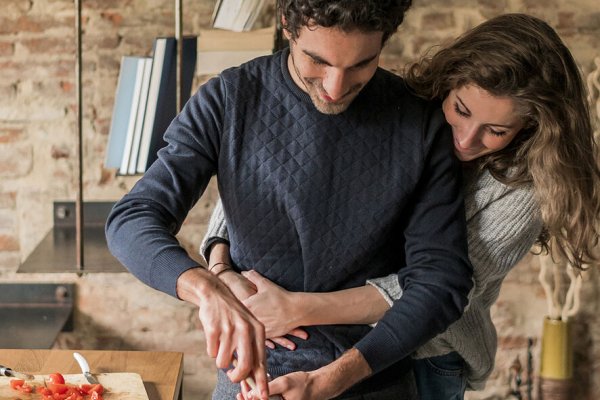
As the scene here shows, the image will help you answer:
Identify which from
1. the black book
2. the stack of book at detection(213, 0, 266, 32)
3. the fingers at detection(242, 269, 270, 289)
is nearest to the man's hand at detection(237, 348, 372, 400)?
the fingers at detection(242, 269, 270, 289)

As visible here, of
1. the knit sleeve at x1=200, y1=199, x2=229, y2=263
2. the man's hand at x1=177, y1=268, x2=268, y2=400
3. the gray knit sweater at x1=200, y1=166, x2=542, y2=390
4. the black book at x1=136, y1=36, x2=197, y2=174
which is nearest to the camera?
the man's hand at x1=177, y1=268, x2=268, y2=400

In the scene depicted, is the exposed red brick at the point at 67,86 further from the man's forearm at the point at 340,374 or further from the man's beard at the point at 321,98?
the man's forearm at the point at 340,374

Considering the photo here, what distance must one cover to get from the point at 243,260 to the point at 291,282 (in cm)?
11

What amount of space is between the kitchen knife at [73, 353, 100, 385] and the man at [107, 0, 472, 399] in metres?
0.47

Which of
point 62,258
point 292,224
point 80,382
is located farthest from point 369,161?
point 62,258

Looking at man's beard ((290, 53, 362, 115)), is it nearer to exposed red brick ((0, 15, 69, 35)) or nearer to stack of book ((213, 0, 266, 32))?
stack of book ((213, 0, 266, 32))

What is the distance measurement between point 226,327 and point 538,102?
0.74 metres

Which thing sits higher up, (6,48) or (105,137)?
(6,48)

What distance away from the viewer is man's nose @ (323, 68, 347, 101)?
1545 mm

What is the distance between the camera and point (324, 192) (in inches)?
66.0

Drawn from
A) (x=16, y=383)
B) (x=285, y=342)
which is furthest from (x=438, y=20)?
(x=16, y=383)

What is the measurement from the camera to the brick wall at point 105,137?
3.34 metres

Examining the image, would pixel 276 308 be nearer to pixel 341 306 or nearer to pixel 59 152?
pixel 341 306

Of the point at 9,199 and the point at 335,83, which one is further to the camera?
the point at 9,199
